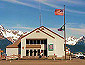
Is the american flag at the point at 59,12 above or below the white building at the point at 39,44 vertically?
above

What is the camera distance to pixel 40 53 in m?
53.8

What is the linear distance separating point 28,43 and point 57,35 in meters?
9.16

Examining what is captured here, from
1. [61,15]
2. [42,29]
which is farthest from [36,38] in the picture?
[61,15]

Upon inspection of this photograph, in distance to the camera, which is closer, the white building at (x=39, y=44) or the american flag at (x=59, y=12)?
the american flag at (x=59, y=12)

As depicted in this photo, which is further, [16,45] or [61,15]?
[16,45]

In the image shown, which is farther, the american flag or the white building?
the white building

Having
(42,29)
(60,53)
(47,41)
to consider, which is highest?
(42,29)

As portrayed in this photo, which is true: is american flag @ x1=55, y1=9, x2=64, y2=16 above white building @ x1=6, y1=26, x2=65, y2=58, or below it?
above

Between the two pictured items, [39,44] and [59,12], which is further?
[39,44]

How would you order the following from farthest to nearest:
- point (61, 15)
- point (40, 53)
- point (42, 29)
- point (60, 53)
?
point (42, 29), point (60, 53), point (40, 53), point (61, 15)

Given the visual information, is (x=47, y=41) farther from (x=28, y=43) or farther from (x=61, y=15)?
(x=61, y=15)

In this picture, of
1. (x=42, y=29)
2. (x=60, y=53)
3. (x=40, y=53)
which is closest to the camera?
(x=40, y=53)

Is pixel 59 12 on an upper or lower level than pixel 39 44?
upper

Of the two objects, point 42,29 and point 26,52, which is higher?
point 42,29
